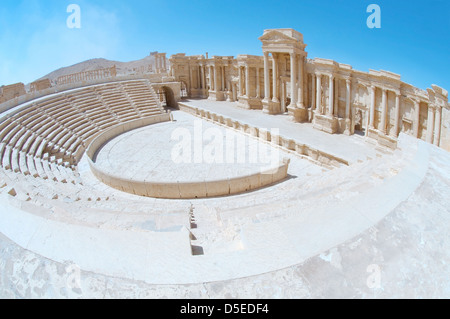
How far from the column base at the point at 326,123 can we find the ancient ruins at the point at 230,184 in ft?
0.30

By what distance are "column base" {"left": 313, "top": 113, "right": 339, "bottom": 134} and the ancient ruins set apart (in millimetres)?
91

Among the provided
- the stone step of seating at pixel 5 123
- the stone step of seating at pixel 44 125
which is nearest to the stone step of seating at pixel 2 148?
the stone step of seating at pixel 5 123

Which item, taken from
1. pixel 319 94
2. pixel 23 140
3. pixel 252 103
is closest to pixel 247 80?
pixel 252 103

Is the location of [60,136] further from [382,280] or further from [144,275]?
[382,280]

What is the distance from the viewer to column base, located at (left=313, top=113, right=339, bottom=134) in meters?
20.5

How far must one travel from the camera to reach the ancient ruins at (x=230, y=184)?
13.3 feet

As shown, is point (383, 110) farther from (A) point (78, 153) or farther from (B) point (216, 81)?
(B) point (216, 81)

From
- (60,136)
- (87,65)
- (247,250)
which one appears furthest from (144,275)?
(87,65)

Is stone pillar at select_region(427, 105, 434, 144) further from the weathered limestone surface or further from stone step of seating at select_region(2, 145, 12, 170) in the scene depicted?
stone step of seating at select_region(2, 145, 12, 170)

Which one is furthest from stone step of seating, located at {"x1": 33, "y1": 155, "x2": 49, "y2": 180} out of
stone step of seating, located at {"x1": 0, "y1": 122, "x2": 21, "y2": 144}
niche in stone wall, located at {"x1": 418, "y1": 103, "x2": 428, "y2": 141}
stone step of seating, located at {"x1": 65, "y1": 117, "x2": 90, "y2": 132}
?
niche in stone wall, located at {"x1": 418, "y1": 103, "x2": 428, "y2": 141}

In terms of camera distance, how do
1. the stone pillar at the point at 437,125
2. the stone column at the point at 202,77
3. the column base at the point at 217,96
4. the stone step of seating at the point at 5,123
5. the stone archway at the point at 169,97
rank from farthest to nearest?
1. the stone column at the point at 202,77
2. the column base at the point at 217,96
3. the stone archway at the point at 169,97
4. the stone step of seating at the point at 5,123
5. the stone pillar at the point at 437,125

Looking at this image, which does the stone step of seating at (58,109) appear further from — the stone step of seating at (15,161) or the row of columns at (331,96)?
the row of columns at (331,96)

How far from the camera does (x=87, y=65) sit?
56500 mm
